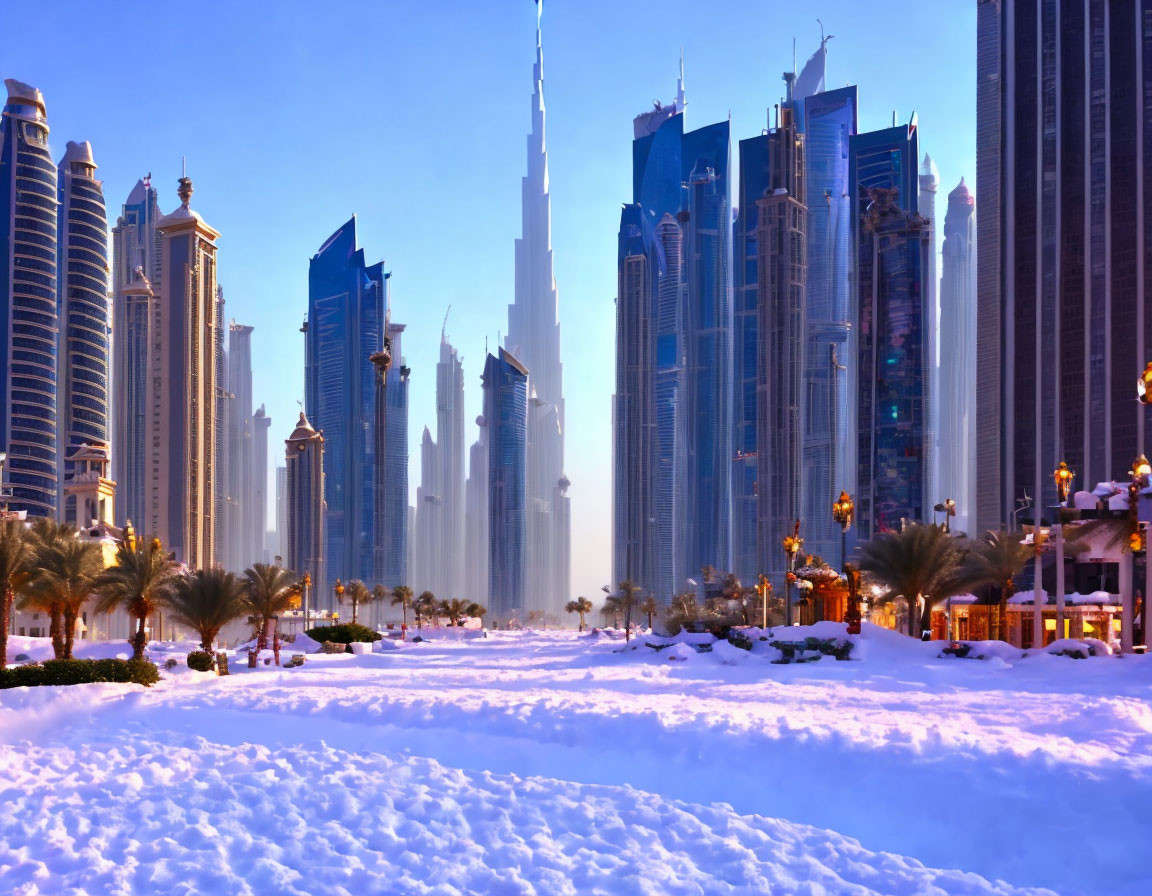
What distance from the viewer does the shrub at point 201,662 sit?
124ft

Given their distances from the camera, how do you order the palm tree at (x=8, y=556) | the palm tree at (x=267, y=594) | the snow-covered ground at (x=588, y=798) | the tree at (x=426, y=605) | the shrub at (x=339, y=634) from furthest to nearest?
1. the tree at (x=426, y=605)
2. the shrub at (x=339, y=634)
3. the palm tree at (x=267, y=594)
4. the palm tree at (x=8, y=556)
5. the snow-covered ground at (x=588, y=798)

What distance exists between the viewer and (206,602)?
39969mm

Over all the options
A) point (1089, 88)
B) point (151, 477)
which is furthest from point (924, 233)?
point (151, 477)

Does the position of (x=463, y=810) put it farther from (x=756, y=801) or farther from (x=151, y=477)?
(x=151, y=477)

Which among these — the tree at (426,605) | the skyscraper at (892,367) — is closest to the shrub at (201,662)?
the tree at (426,605)

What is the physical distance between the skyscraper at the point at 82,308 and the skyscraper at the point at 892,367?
124 m

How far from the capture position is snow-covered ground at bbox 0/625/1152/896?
10.1 meters

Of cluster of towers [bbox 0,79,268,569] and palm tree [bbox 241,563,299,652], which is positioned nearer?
palm tree [bbox 241,563,299,652]

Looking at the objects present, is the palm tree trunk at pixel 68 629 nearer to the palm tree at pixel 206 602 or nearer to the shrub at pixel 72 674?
the palm tree at pixel 206 602

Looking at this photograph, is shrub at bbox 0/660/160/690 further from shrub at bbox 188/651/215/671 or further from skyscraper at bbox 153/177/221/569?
skyscraper at bbox 153/177/221/569

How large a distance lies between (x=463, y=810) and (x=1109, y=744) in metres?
7.86

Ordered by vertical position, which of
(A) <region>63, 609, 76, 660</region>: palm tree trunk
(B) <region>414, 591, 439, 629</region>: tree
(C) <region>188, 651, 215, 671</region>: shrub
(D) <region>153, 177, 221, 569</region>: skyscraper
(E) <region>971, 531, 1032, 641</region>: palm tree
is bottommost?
(B) <region>414, 591, 439, 629</region>: tree

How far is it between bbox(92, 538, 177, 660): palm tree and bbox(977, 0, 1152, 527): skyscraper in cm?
9360

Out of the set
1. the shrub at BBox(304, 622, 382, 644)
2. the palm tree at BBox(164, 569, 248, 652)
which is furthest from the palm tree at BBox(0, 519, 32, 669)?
the shrub at BBox(304, 622, 382, 644)
